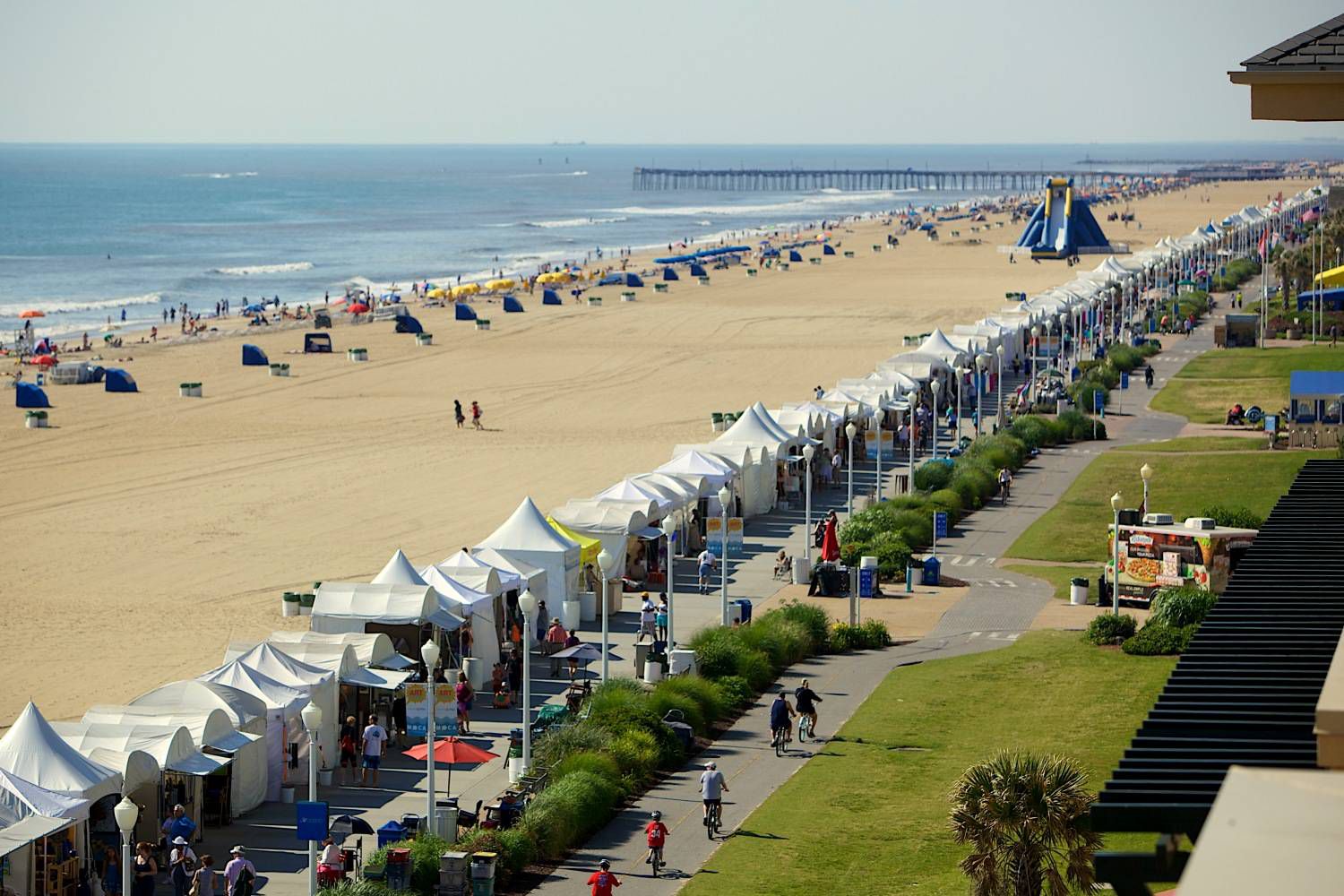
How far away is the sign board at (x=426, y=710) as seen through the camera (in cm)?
2017

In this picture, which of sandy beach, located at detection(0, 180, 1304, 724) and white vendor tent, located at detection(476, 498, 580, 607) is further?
sandy beach, located at detection(0, 180, 1304, 724)

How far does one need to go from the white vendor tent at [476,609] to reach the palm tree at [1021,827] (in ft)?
40.4

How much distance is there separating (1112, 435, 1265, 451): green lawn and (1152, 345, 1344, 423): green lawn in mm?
3066

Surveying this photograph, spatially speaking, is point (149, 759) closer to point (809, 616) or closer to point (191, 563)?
point (809, 616)

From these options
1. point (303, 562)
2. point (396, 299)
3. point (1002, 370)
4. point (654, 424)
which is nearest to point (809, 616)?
point (303, 562)

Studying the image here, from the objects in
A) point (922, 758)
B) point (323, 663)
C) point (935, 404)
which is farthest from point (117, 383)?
point (922, 758)

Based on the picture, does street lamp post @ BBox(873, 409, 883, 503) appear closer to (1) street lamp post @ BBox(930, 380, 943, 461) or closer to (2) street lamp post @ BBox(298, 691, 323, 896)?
(1) street lamp post @ BBox(930, 380, 943, 461)

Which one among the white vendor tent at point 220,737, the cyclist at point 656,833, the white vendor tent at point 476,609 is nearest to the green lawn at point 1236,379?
the white vendor tent at point 476,609

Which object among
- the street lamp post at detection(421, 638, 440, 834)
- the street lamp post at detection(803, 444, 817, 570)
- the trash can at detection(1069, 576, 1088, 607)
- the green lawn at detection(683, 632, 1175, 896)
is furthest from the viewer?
the street lamp post at detection(803, 444, 817, 570)

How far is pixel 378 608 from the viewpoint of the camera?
25031 mm

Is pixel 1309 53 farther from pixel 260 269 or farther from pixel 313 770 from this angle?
pixel 260 269

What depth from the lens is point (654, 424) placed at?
48.8 meters

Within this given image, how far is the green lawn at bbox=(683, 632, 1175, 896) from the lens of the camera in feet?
57.0

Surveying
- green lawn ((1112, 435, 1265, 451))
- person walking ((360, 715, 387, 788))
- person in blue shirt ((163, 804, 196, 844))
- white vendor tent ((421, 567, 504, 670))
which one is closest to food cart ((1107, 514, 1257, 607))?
white vendor tent ((421, 567, 504, 670))
